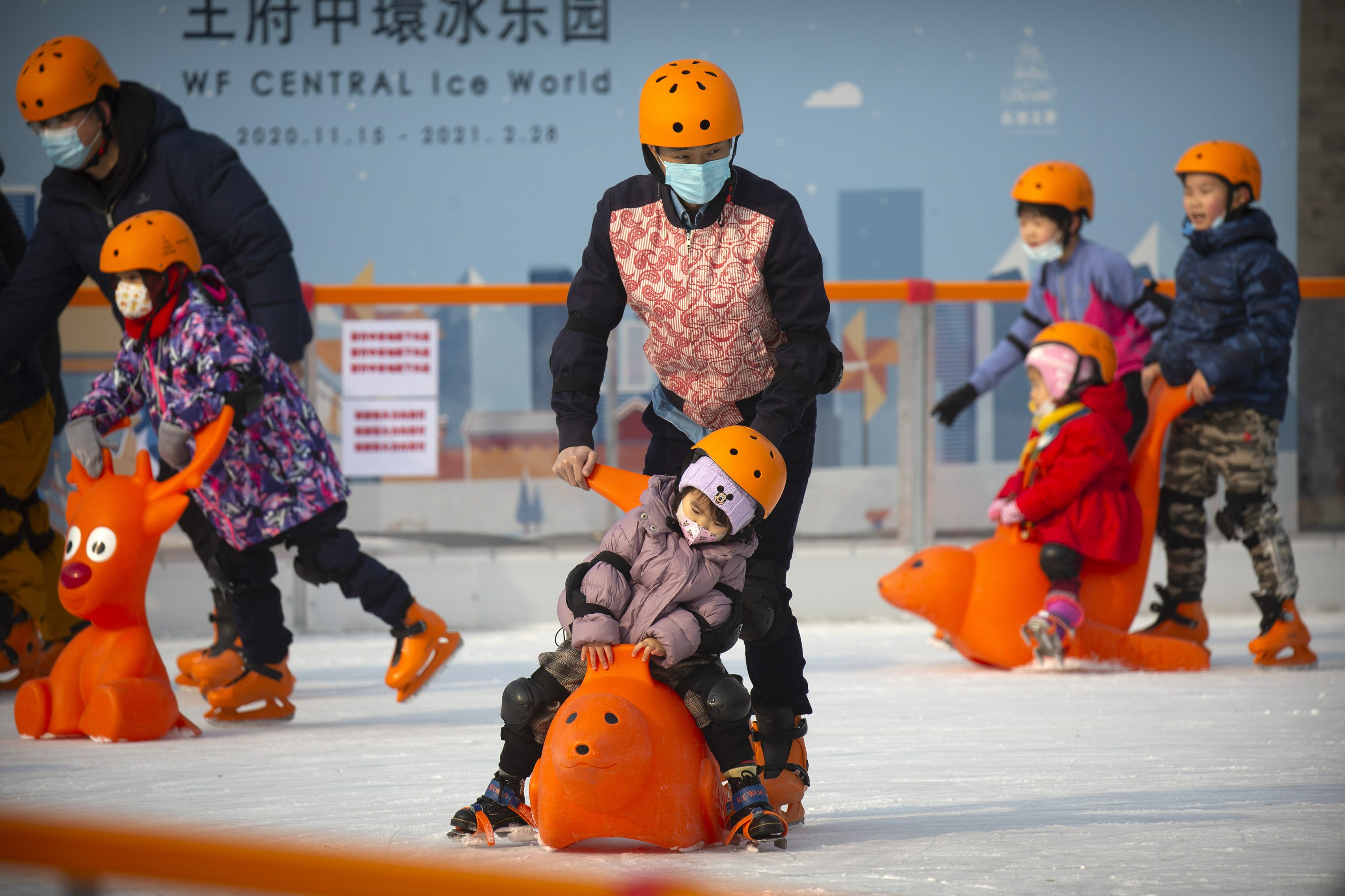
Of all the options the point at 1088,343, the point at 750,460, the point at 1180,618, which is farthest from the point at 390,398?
the point at 750,460

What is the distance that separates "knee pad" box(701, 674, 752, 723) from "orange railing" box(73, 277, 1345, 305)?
389cm

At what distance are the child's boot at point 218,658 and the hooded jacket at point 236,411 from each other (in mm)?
499

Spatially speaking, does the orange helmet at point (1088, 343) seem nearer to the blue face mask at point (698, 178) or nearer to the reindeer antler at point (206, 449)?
the blue face mask at point (698, 178)

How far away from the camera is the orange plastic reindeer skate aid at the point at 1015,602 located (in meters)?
5.00

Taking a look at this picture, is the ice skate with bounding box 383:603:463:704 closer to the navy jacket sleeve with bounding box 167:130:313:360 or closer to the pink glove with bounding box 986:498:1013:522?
the navy jacket sleeve with bounding box 167:130:313:360

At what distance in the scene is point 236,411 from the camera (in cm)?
392

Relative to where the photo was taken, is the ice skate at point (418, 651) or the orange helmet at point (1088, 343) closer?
the ice skate at point (418, 651)

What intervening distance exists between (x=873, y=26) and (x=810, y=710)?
6.02 meters

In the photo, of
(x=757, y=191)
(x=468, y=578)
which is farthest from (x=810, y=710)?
(x=468, y=578)

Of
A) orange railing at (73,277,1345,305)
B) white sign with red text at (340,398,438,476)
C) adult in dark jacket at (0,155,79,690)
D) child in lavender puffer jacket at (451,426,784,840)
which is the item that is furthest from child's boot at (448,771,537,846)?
orange railing at (73,277,1345,305)

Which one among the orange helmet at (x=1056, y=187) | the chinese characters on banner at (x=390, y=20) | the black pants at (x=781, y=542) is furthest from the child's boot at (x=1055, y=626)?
the chinese characters on banner at (x=390, y=20)

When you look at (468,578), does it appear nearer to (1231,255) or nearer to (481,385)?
(481,385)

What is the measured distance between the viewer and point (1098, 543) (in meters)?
4.96

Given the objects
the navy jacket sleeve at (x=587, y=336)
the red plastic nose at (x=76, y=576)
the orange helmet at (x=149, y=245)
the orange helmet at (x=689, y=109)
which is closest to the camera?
the orange helmet at (x=689, y=109)
